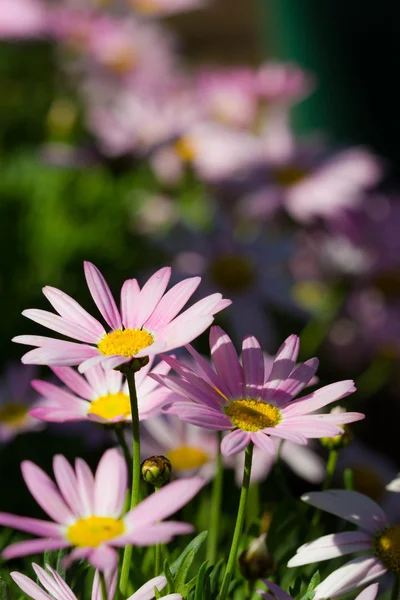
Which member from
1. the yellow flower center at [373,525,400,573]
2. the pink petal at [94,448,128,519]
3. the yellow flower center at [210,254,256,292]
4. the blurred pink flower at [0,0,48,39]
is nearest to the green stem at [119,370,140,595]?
the pink petal at [94,448,128,519]

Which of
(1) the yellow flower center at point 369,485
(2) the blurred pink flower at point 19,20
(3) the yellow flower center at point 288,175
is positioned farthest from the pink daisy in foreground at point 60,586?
Result: (2) the blurred pink flower at point 19,20

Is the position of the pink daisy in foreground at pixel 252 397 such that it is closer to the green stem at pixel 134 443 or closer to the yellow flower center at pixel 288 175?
the green stem at pixel 134 443

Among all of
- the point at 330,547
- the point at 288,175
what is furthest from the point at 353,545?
the point at 288,175

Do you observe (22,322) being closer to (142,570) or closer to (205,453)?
(205,453)

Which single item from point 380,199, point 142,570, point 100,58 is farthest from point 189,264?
point 100,58

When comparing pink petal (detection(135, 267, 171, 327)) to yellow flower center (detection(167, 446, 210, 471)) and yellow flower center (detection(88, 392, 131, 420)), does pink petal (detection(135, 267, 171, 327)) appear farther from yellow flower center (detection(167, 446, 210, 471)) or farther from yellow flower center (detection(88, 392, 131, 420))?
yellow flower center (detection(167, 446, 210, 471))

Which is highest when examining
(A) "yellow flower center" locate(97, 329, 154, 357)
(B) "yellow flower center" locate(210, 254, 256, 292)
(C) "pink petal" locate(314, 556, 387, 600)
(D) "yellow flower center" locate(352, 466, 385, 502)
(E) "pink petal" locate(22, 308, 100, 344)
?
(B) "yellow flower center" locate(210, 254, 256, 292)

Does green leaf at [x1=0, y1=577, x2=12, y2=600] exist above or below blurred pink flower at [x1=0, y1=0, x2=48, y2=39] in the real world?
below

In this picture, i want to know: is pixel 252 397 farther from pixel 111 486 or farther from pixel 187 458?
pixel 187 458
